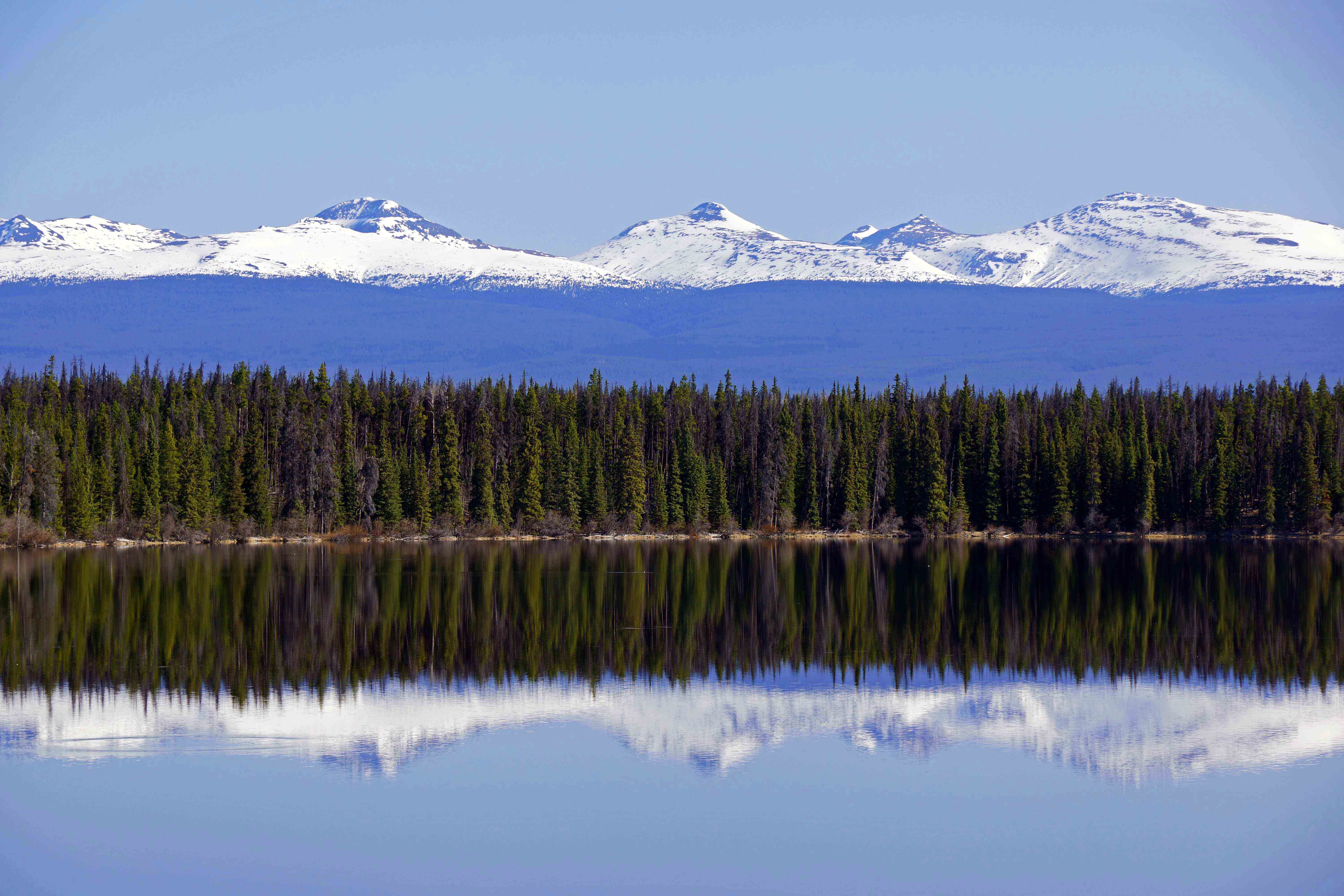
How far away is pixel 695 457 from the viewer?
403 feet

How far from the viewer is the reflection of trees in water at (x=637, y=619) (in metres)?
43.8

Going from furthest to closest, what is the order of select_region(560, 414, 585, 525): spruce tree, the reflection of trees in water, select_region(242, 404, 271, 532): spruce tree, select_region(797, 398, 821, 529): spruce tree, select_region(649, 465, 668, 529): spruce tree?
select_region(797, 398, 821, 529): spruce tree, select_region(649, 465, 668, 529): spruce tree, select_region(560, 414, 585, 525): spruce tree, select_region(242, 404, 271, 532): spruce tree, the reflection of trees in water

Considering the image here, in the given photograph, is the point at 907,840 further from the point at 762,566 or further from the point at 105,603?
the point at 762,566

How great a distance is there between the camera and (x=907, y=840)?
27078 mm

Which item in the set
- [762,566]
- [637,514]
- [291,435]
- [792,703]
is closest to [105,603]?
[792,703]

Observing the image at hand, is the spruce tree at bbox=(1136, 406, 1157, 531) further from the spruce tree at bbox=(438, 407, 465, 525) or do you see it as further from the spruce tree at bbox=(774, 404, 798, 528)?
the spruce tree at bbox=(438, 407, 465, 525)

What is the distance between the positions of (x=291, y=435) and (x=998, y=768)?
294 ft

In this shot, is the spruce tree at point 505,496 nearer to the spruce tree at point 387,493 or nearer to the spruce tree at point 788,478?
the spruce tree at point 387,493

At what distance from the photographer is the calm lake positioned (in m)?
26.0

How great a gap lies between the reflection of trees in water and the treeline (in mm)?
26326

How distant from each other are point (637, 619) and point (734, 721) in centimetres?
1867

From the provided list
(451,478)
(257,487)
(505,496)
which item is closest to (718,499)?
(505,496)

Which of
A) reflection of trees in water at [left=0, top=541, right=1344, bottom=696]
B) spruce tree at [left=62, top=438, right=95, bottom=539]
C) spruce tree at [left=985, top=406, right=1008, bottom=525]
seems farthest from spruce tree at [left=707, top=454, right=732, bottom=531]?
spruce tree at [left=62, top=438, right=95, bottom=539]

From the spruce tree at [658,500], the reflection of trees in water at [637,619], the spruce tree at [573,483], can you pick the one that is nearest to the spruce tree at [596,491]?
the spruce tree at [573,483]
